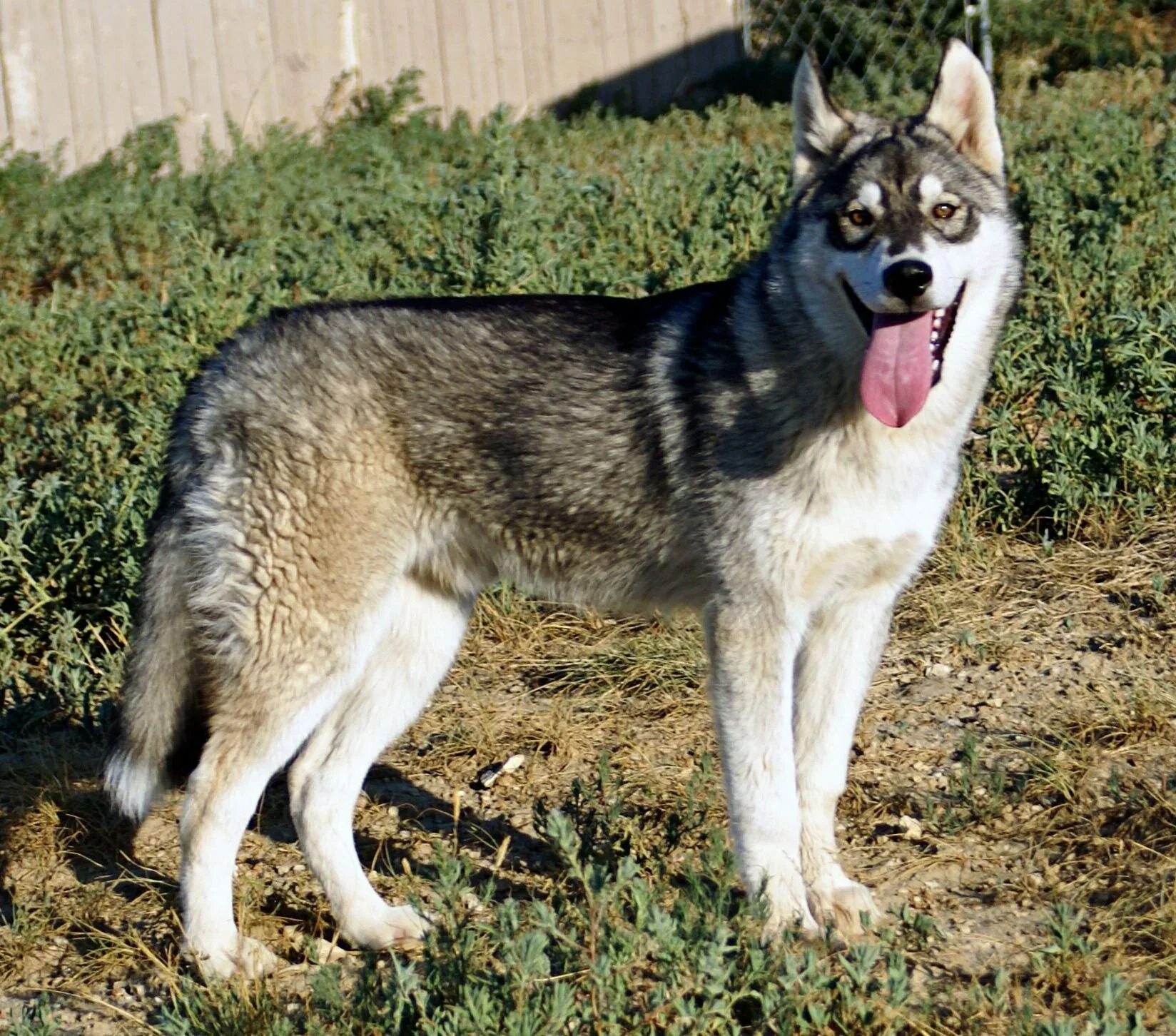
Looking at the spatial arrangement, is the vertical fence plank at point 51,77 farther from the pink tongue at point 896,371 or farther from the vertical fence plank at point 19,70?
the pink tongue at point 896,371

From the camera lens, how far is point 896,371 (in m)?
3.36

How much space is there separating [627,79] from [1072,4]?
360 cm

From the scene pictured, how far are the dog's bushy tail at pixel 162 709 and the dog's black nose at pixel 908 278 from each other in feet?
5.77

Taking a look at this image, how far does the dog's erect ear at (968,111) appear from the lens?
3572 millimetres

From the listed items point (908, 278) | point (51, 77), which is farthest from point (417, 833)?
point (51, 77)

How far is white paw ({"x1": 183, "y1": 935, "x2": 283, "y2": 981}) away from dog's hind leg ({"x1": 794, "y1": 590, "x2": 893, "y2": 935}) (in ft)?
4.17

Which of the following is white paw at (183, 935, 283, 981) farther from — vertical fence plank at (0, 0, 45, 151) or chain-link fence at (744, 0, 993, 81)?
chain-link fence at (744, 0, 993, 81)

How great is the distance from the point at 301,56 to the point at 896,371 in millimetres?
8735

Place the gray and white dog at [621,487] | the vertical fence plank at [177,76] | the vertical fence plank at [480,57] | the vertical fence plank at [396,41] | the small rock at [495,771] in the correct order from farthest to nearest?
the vertical fence plank at [480,57] < the vertical fence plank at [396,41] < the vertical fence plank at [177,76] < the small rock at [495,771] < the gray and white dog at [621,487]

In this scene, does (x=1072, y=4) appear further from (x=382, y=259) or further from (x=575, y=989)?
(x=575, y=989)

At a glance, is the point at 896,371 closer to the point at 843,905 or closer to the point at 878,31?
the point at 843,905

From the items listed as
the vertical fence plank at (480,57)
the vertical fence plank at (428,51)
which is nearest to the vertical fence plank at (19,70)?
the vertical fence plank at (428,51)

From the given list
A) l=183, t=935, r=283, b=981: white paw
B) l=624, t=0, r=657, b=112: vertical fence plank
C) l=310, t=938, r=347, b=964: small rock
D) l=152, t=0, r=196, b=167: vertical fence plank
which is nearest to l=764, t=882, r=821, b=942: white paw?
l=310, t=938, r=347, b=964: small rock

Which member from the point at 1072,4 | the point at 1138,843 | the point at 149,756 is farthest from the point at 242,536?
the point at 1072,4
